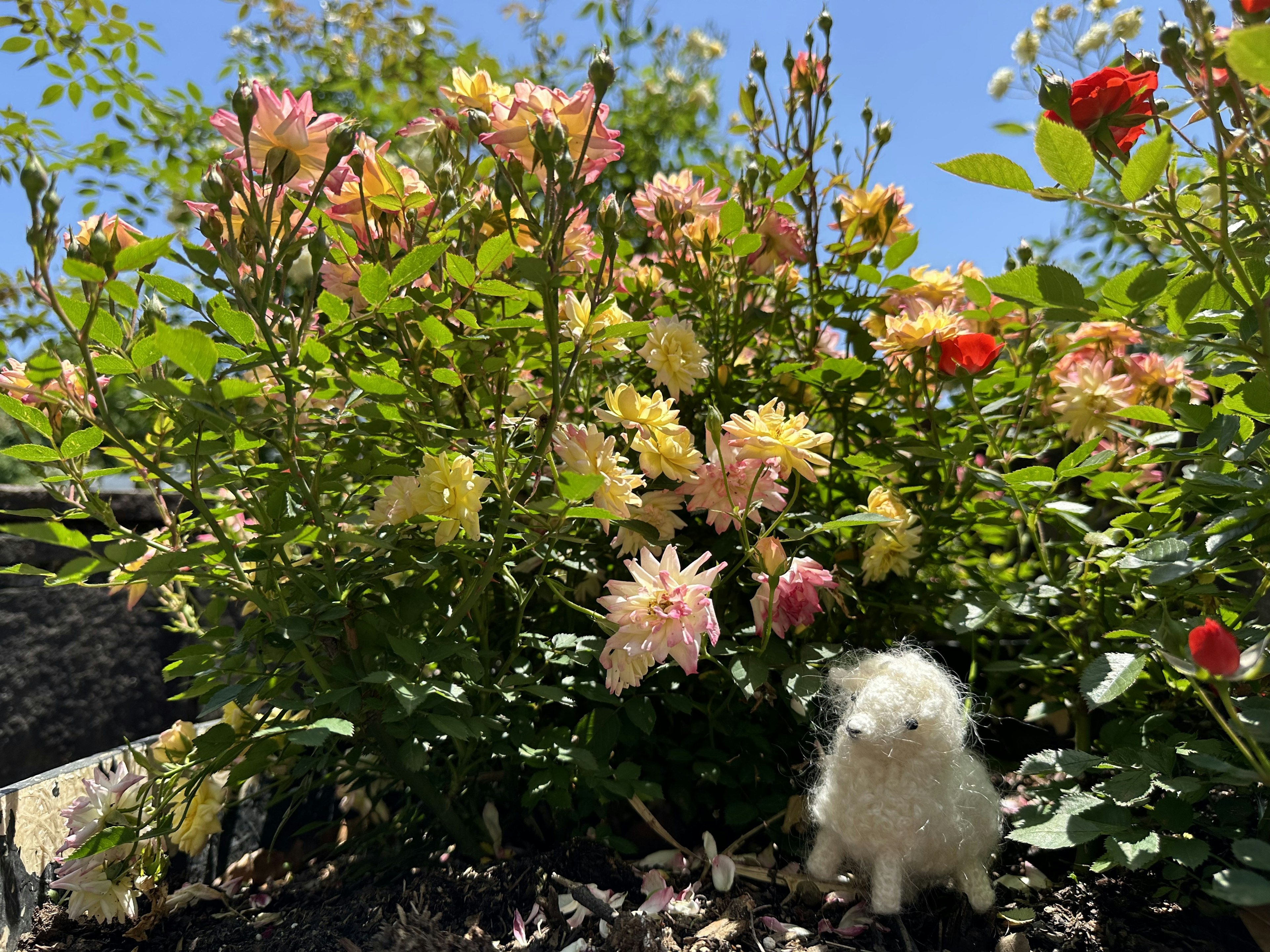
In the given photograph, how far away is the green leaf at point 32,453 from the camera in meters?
0.83

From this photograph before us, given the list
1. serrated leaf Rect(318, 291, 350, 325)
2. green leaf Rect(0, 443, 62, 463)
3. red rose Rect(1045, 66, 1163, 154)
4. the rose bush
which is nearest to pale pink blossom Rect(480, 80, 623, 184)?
the rose bush

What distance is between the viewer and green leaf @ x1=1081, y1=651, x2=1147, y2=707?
0.76 metres

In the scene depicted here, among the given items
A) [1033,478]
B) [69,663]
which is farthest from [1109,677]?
[69,663]

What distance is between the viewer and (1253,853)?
0.64m

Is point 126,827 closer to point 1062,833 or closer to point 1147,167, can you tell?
point 1062,833

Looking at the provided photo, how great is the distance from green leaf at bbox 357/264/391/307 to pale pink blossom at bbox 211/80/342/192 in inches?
4.9

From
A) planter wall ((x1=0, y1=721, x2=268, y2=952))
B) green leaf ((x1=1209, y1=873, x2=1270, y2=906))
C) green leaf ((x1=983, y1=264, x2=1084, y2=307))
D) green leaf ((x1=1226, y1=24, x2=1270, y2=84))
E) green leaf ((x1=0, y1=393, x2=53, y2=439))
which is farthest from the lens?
planter wall ((x1=0, y1=721, x2=268, y2=952))

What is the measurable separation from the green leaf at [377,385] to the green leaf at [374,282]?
0.27 ft

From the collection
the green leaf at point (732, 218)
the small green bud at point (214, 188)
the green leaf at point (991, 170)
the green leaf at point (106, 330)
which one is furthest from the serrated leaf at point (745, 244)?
the green leaf at point (106, 330)


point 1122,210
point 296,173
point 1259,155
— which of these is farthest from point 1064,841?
point 296,173

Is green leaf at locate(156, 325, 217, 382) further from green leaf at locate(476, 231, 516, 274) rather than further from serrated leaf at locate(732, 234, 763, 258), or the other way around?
serrated leaf at locate(732, 234, 763, 258)

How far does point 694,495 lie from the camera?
1081 millimetres

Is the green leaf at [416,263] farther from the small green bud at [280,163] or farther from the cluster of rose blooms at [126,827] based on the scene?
the cluster of rose blooms at [126,827]

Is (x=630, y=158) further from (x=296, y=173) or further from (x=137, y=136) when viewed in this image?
(x=296, y=173)
